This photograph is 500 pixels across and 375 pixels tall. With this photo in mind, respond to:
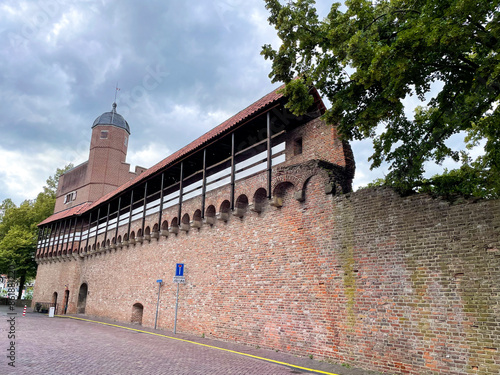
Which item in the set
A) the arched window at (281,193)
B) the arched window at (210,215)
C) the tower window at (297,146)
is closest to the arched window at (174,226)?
the arched window at (210,215)

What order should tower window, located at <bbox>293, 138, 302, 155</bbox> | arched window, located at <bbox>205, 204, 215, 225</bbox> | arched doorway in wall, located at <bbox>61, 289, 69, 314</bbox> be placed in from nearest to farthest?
tower window, located at <bbox>293, 138, 302, 155</bbox>, arched window, located at <bbox>205, 204, 215, 225</bbox>, arched doorway in wall, located at <bbox>61, 289, 69, 314</bbox>

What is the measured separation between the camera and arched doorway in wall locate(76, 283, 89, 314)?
87.1 ft

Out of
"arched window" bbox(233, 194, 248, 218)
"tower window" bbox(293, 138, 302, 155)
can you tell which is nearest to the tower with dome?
"arched window" bbox(233, 194, 248, 218)

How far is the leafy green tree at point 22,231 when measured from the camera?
3497 centimetres

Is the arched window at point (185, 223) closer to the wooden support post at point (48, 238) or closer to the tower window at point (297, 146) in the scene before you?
the tower window at point (297, 146)

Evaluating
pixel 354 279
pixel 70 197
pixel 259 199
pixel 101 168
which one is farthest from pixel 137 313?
pixel 70 197

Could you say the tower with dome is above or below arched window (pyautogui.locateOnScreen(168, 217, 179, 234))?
above

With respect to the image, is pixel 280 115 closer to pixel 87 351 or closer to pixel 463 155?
pixel 463 155

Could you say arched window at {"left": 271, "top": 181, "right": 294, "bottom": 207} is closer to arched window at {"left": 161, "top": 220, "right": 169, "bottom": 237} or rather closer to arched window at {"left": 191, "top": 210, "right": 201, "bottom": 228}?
arched window at {"left": 191, "top": 210, "right": 201, "bottom": 228}

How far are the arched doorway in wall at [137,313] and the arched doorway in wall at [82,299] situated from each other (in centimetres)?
922

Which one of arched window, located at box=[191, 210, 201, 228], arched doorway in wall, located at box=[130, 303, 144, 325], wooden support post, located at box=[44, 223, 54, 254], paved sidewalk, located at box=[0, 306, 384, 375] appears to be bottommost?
paved sidewalk, located at box=[0, 306, 384, 375]

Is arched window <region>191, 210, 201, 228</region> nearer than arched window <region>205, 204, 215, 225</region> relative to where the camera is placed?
No

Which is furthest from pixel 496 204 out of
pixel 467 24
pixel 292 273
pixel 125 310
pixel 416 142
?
pixel 125 310

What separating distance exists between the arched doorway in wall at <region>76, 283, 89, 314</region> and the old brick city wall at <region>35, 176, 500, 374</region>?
598 inches
